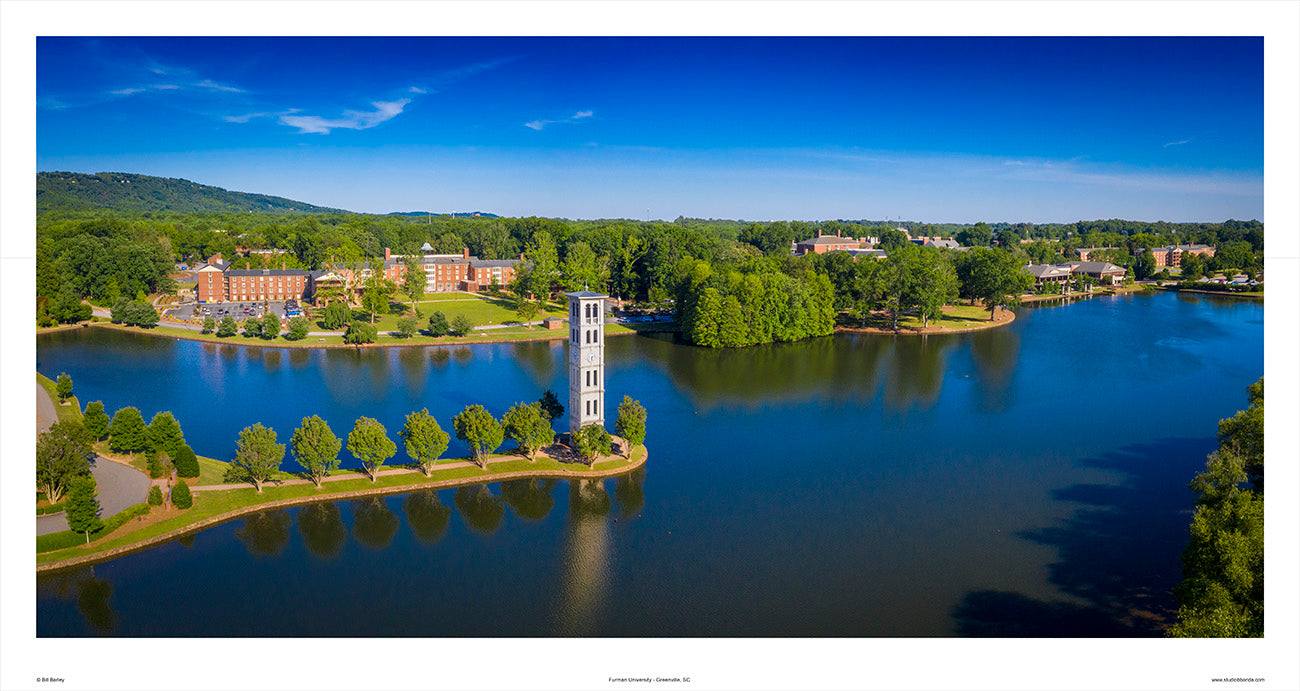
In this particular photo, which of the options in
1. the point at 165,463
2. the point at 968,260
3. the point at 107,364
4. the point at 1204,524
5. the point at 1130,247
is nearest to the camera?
the point at 1204,524

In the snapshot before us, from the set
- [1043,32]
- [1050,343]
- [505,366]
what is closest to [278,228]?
[505,366]

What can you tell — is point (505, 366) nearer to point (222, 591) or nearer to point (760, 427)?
point (760, 427)

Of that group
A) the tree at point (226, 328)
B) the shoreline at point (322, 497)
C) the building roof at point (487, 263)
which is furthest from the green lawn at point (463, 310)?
the shoreline at point (322, 497)

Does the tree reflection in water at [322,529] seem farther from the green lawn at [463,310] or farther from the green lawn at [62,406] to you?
the green lawn at [463,310]

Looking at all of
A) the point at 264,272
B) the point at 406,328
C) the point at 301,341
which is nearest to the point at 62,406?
the point at 301,341

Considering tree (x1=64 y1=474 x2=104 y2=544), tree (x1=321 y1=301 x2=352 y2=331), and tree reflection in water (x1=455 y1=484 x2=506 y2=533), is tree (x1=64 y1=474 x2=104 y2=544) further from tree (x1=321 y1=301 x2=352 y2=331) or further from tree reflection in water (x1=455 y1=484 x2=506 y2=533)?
tree (x1=321 y1=301 x2=352 y2=331)

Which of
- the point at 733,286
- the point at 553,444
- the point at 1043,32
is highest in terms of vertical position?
the point at 1043,32
